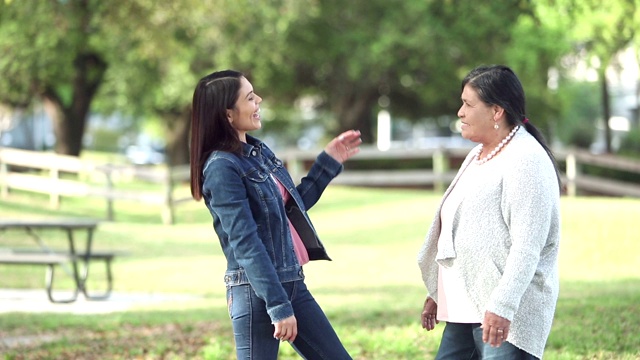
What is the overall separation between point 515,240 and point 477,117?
0.52 m

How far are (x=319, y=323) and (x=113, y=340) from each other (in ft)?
17.4

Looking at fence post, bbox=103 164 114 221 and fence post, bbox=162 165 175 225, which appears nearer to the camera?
fence post, bbox=162 165 175 225

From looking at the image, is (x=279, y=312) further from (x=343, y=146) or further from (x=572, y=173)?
(x=572, y=173)

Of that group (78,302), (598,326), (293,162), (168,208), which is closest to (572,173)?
(293,162)

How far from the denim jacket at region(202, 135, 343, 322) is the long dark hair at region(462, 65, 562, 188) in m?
0.88

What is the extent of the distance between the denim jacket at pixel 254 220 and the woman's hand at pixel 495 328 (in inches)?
29.1

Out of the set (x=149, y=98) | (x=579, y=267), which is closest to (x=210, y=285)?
(x=579, y=267)

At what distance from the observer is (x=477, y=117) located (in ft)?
13.6

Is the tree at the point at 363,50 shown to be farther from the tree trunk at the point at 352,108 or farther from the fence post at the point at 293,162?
the fence post at the point at 293,162

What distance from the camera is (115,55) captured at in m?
30.5

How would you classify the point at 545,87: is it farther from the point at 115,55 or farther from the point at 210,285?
the point at 210,285

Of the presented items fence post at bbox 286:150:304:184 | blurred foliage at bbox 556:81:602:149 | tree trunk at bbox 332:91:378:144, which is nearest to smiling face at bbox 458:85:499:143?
fence post at bbox 286:150:304:184

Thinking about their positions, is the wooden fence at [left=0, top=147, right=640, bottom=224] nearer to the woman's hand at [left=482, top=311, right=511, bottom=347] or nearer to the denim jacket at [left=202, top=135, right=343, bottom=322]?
the denim jacket at [left=202, top=135, right=343, bottom=322]

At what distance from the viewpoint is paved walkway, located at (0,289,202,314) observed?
12453mm
